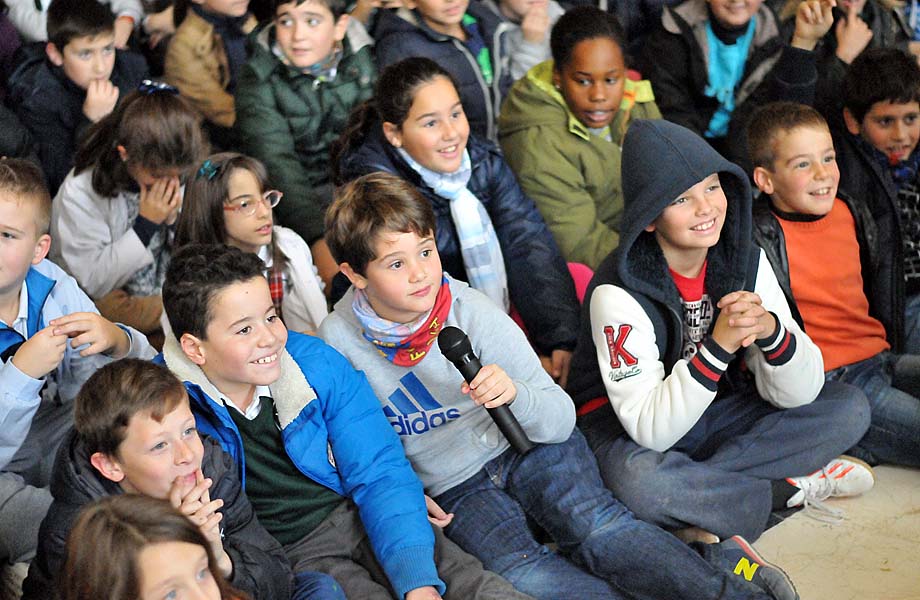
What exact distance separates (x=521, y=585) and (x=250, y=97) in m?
1.76

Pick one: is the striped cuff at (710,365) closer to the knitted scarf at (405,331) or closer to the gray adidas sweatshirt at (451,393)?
the gray adidas sweatshirt at (451,393)

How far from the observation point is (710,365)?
7.36ft

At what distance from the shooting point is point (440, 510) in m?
2.26

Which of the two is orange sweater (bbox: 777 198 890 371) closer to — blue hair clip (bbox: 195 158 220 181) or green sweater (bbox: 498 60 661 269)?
green sweater (bbox: 498 60 661 269)

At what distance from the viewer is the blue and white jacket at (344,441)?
80.7 inches

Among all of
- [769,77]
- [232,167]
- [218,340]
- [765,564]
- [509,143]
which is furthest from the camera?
[769,77]

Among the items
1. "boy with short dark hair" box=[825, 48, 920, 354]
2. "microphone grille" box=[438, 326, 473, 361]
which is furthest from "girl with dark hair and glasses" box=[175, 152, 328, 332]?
"boy with short dark hair" box=[825, 48, 920, 354]

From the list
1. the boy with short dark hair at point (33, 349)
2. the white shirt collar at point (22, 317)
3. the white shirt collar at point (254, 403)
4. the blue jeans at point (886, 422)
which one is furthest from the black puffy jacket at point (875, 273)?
the white shirt collar at point (22, 317)

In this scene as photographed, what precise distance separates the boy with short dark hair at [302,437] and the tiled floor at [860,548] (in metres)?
0.66

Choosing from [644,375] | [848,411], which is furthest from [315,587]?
[848,411]

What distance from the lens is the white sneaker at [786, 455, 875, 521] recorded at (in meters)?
2.50

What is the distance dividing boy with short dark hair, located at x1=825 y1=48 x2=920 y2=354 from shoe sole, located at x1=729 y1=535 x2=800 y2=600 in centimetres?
89

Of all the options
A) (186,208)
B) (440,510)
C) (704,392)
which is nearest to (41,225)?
(186,208)

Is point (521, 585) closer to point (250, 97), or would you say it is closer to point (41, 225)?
point (41, 225)
